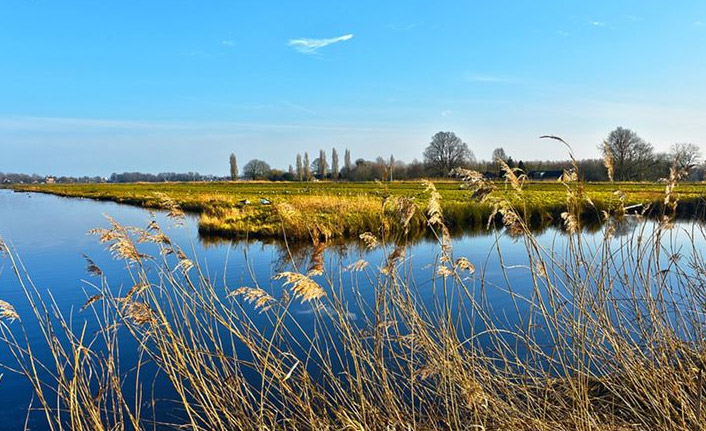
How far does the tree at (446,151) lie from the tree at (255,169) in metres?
45.6

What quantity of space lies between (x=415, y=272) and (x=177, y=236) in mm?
11526

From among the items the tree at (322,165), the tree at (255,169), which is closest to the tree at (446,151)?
the tree at (322,165)

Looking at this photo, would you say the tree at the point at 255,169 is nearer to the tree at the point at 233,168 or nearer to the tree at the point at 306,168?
the tree at the point at 233,168

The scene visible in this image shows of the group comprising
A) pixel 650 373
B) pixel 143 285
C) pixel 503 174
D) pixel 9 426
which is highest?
pixel 503 174

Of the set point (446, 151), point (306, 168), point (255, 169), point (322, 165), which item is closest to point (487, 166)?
point (446, 151)

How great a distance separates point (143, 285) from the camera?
8.90ft

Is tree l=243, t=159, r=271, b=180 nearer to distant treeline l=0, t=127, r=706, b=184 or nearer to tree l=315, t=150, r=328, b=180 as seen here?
distant treeline l=0, t=127, r=706, b=184

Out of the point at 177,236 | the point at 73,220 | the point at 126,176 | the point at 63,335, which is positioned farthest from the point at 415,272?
the point at 126,176

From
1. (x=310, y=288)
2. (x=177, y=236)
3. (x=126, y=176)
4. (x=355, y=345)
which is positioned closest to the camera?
(x=310, y=288)

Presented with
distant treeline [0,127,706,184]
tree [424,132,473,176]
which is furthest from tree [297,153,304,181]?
tree [424,132,473,176]

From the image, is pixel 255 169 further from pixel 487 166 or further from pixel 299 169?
pixel 487 166

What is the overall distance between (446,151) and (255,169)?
5474 cm

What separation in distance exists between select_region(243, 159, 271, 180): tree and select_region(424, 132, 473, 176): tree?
45.6m

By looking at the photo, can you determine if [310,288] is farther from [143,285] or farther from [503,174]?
[503,174]
